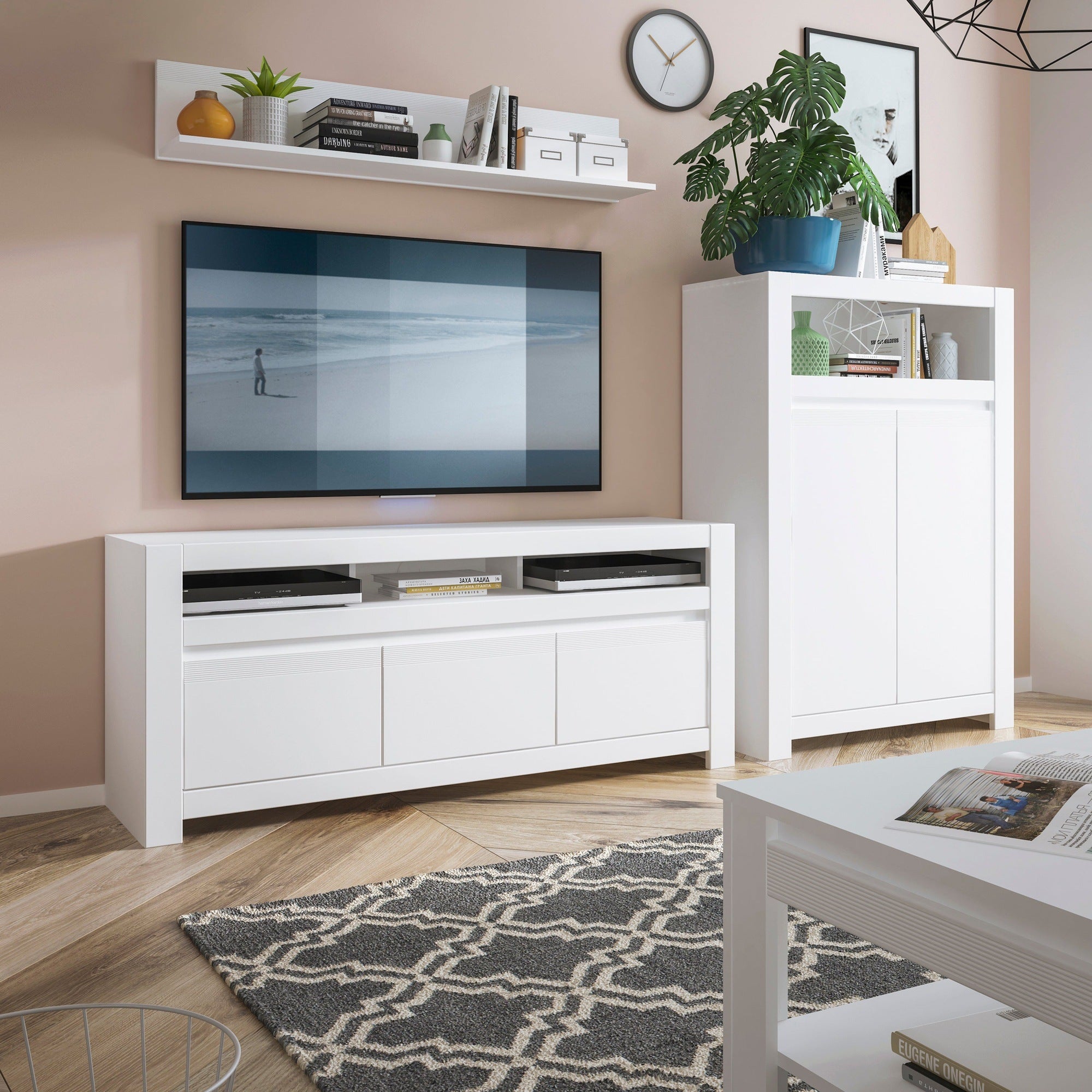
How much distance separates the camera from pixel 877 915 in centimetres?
127

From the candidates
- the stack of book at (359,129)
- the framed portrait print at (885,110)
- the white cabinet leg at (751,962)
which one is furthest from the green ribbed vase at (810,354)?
the white cabinet leg at (751,962)

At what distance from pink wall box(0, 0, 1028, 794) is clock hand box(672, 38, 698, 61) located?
10 cm

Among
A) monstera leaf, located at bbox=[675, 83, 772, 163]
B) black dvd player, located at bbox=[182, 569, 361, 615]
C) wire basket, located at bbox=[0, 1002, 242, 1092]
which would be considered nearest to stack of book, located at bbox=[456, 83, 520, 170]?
monstera leaf, located at bbox=[675, 83, 772, 163]

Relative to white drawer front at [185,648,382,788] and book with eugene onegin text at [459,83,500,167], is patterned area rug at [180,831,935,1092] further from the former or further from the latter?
book with eugene onegin text at [459,83,500,167]

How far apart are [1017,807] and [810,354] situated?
2388 millimetres

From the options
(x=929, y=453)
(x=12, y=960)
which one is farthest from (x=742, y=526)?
(x=12, y=960)

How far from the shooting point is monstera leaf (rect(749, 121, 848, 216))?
11.3 ft

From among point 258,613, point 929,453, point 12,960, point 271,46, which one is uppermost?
point 271,46

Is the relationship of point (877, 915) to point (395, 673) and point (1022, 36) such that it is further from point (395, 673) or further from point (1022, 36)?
point (1022, 36)

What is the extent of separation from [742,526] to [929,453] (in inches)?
27.2

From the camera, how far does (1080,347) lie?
4418mm

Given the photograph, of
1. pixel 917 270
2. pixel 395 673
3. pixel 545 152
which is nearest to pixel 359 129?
pixel 545 152

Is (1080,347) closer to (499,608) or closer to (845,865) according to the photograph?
(499,608)

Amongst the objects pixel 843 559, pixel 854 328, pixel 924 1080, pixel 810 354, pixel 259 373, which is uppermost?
pixel 854 328
